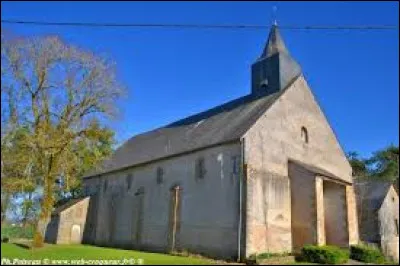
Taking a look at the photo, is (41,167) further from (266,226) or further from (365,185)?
(365,185)

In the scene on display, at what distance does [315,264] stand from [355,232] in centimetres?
750

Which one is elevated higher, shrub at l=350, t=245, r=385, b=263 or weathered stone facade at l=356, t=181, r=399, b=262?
weathered stone facade at l=356, t=181, r=399, b=262

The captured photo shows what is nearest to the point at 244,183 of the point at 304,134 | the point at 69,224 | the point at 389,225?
the point at 304,134

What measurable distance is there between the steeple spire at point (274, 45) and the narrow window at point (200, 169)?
1128 centimetres

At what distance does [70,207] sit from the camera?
126ft

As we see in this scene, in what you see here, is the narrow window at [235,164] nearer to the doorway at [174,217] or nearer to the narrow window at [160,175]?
the doorway at [174,217]

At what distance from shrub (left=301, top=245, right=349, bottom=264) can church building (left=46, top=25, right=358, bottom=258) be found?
206 centimetres

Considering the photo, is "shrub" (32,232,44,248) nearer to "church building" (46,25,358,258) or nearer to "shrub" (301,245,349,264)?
"church building" (46,25,358,258)

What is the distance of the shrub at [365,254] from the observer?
24.3 metres

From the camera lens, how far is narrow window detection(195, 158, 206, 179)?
1085 inches

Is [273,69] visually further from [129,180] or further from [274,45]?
[129,180]

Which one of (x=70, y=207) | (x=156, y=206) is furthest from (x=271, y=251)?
Result: (x=70, y=207)

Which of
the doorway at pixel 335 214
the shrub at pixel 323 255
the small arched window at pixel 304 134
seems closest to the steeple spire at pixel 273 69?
the small arched window at pixel 304 134

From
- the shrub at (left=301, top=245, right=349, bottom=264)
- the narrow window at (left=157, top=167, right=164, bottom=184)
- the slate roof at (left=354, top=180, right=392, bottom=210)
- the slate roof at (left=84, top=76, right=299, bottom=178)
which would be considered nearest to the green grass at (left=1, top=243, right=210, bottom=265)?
the shrub at (left=301, top=245, right=349, bottom=264)
